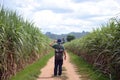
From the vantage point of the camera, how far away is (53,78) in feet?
46.3

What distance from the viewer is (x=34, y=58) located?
22.2 m

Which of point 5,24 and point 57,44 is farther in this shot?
point 57,44

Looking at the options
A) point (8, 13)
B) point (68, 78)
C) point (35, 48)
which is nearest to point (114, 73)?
point (68, 78)

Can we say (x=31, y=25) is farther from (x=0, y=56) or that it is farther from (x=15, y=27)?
(x=0, y=56)

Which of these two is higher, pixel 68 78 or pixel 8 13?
pixel 8 13

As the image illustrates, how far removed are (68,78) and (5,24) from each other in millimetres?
3637

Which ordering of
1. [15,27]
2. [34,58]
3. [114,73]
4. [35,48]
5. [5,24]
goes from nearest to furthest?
1. [114,73]
2. [5,24]
3. [15,27]
4. [35,48]
5. [34,58]

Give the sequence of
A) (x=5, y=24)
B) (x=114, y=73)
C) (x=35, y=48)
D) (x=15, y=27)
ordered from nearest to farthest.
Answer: (x=114, y=73) < (x=5, y=24) < (x=15, y=27) < (x=35, y=48)

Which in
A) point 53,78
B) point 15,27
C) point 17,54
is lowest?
point 53,78

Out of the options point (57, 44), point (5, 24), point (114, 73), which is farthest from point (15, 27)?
point (114, 73)

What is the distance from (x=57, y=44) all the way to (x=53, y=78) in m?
1.63

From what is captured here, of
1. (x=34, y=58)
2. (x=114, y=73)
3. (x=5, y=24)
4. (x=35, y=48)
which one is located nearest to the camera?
(x=114, y=73)

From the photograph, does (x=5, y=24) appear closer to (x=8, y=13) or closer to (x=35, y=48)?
(x=8, y=13)

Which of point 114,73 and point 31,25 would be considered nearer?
point 114,73
